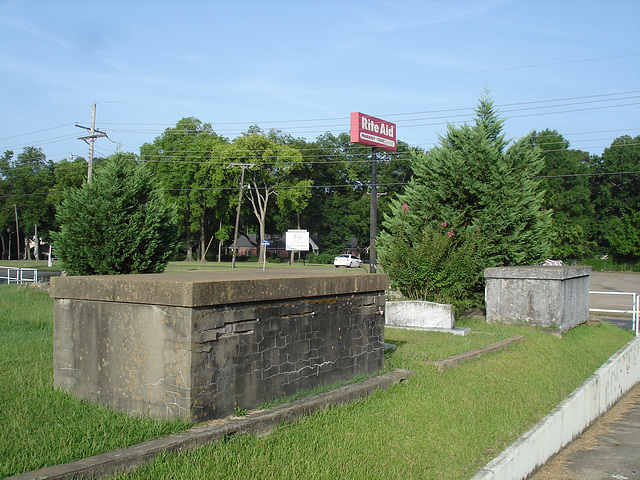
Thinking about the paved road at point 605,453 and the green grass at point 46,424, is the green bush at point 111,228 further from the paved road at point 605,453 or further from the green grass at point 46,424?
the paved road at point 605,453

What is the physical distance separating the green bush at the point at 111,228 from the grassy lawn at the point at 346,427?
5.18 metres

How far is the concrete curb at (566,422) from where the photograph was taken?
16.1 feet

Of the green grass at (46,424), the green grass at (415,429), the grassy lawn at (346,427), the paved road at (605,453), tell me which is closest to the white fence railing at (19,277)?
the grassy lawn at (346,427)

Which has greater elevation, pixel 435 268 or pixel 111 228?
pixel 111 228

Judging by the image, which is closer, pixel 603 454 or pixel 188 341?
pixel 188 341

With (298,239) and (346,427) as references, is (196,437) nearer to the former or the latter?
(346,427)

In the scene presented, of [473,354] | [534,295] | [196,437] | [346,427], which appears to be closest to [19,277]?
[534,295]

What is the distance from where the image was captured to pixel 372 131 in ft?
82.0

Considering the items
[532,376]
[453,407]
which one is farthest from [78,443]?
[532,376]

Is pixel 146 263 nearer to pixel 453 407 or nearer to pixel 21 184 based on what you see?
pixel 453 407

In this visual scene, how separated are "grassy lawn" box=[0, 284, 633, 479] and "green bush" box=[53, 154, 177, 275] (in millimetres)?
5180

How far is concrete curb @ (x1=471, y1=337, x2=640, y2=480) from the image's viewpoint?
4.90 metres

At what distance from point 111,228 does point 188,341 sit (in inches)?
407

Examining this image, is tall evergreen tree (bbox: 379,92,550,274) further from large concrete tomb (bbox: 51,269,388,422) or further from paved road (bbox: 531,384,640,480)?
large concrete tomb (bbox: 51,269,388,422)
